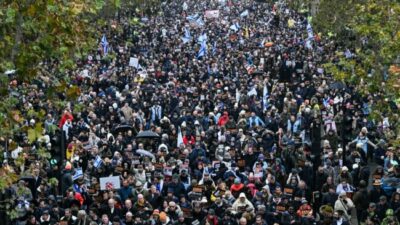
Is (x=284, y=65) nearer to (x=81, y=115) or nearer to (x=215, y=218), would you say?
(x=81, y=115)

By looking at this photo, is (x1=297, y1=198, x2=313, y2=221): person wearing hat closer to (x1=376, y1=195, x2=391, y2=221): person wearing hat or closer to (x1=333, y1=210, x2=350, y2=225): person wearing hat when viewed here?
(x1=333, y1=210, x2=350, y2=225): person wearing hat

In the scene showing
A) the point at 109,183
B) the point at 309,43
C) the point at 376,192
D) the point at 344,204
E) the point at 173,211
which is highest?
the point at 309,43

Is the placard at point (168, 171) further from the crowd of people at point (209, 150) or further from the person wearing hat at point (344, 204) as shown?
the person wearing hat at point (344, 204)

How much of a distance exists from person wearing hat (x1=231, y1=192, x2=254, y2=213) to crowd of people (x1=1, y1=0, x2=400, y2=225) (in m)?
0.03

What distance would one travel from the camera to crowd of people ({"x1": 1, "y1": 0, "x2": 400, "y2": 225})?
19.8 metres

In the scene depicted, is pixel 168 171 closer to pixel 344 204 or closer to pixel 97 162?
pixel 97 162

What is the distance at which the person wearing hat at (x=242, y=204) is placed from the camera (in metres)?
19.8

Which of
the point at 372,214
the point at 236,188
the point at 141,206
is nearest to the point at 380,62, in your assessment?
the point at 236,188

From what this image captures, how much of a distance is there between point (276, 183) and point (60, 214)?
478 cm

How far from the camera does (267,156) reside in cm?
2373

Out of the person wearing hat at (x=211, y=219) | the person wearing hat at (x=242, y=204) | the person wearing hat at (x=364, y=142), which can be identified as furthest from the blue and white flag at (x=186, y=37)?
the person wearing hat at (x=211, y=219)

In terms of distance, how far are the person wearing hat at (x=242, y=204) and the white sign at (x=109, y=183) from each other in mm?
2964

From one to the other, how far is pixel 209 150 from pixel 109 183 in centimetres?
441

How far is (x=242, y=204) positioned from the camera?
20.0m
